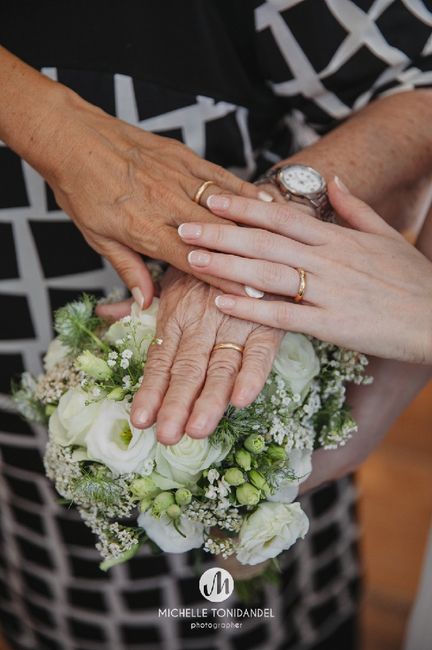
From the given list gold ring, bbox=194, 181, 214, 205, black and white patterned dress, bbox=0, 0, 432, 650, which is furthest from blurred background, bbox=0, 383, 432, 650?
gold ring, bbox=194, 181, 214, 205

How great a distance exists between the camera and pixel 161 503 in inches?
30.9

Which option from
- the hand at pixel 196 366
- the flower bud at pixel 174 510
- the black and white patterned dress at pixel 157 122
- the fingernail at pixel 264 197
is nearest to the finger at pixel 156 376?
the hand at pixel 196 366

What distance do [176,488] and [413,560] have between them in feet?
6.08

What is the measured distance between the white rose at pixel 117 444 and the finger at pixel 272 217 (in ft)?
1.03

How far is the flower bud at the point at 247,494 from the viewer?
2.58 ft

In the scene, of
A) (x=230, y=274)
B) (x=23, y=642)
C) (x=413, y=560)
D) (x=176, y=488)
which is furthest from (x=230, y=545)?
(x=413, y=560)

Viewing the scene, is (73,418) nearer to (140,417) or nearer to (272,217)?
(140,417)

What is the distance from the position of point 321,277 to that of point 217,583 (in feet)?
1.56

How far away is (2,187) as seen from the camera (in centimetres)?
113

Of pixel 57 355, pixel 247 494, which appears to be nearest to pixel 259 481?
pixel 247 494

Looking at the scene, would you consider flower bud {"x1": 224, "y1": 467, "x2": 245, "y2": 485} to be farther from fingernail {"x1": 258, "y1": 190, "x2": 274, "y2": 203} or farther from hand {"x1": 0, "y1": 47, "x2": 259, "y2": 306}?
fingernail {"x1": 258, "y1": 190, "x2": 274, "y2": 203}

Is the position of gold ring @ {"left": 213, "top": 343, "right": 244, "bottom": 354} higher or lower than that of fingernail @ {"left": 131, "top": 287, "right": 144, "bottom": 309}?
lower

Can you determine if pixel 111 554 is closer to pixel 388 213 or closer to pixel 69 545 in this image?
pixel 69 545

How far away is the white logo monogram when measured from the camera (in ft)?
3.15
